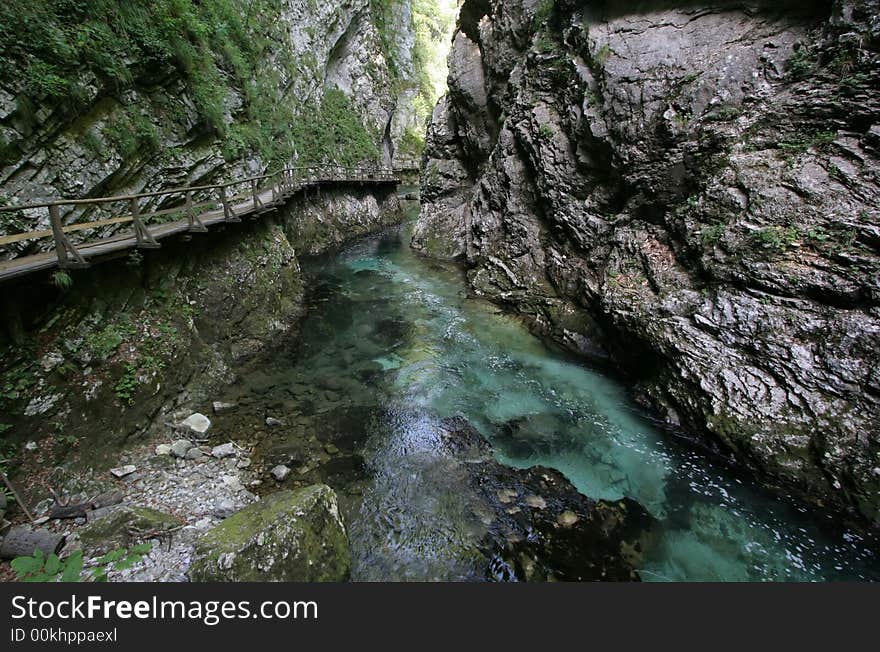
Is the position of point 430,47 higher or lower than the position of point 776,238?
higher

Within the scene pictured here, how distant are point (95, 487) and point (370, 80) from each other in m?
39.2

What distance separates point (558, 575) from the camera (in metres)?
5.44

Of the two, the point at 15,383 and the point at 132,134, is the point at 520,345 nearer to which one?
the point at 15,383

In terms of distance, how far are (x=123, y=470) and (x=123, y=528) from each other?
155 cm

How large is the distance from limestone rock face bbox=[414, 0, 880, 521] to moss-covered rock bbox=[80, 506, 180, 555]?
380 inches

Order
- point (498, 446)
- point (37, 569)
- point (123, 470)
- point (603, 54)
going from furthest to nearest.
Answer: point (603, 54)
point (498, 446)
point (123, 470)
point (37, 569)

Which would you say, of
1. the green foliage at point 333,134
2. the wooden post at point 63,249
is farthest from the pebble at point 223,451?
the green foliage at point 333,134

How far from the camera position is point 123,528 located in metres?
4.94

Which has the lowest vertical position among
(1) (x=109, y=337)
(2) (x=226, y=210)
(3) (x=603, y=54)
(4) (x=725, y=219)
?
(1) (x=109, y=337)

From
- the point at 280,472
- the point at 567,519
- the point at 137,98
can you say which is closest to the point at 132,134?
the point at 137,98

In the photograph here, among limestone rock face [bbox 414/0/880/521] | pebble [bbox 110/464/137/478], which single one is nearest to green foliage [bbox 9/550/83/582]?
pebble [bbox 110/464/137/478]

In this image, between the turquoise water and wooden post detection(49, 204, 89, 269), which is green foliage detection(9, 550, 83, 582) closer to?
the turquoise water

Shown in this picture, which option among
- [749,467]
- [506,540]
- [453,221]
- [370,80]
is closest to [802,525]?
[749,467]

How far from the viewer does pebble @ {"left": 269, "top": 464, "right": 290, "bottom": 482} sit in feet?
22.0
